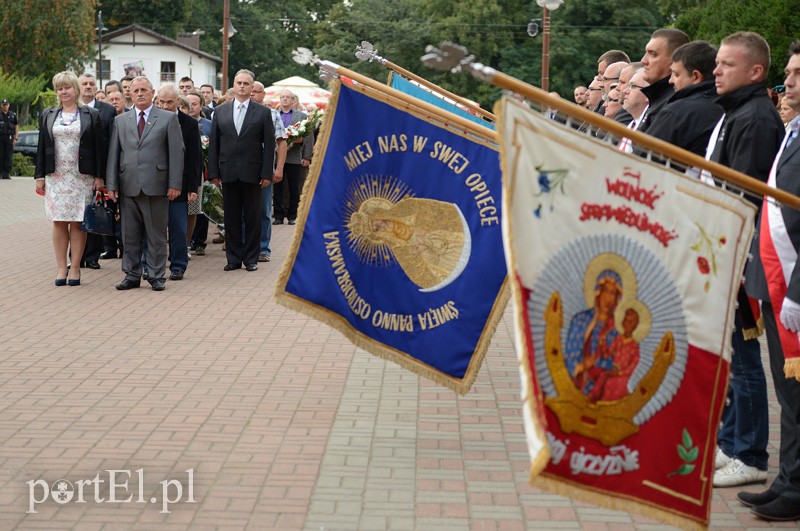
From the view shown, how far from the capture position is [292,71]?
8456cm

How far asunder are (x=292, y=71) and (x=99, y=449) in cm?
8013

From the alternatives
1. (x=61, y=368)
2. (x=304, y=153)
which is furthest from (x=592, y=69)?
(x=61, y=368)

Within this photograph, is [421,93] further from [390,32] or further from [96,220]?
[390,32]

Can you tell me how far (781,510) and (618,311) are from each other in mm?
1695

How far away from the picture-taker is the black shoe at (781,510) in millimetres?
5113

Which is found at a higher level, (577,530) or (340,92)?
(340,92)

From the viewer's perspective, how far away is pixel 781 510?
202 inches

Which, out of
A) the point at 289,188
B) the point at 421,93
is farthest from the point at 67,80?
the point at 289,188

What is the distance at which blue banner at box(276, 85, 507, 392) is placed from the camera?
6.42 m

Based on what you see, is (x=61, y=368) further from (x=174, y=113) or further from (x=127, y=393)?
(x=174, y=113)

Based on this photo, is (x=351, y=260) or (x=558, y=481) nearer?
(x=558, y=481)

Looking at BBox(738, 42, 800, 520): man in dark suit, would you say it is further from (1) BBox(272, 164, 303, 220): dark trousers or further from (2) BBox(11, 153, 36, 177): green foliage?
(2) BBox(11, 153, 36, 177): green foliage

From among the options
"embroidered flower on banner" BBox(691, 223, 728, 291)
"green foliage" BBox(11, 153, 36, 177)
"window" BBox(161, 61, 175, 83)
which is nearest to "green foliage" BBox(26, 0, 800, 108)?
"window" BBox(161, 61, 175, 83)

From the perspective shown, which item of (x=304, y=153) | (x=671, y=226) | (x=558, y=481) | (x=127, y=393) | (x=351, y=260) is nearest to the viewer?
(x=558, y=481)
